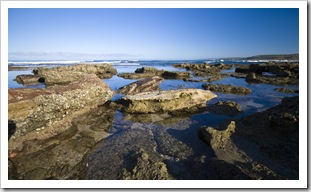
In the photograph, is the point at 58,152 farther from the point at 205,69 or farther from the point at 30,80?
the point at 205,69

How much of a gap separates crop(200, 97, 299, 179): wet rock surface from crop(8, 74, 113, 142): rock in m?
4.92

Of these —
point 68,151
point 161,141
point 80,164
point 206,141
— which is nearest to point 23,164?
point 68,151

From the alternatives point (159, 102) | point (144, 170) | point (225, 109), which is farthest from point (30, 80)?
point (144, 170)

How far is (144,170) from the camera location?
3760mm

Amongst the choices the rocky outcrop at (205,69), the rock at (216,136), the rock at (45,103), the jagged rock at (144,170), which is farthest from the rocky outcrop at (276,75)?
the jagged rock at (144,170)

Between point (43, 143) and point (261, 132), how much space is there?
21.1 feet

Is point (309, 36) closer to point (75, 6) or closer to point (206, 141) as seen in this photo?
point (206, 141)

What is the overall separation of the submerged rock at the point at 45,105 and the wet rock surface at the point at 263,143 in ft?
16.0

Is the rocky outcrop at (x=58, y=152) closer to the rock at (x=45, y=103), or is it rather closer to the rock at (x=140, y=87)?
the rock at (x=45, y=103)

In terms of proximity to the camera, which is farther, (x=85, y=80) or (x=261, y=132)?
(x=85, y=80)

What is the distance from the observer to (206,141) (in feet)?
16.5

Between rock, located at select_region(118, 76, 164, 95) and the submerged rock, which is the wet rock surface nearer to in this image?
the submerged rock

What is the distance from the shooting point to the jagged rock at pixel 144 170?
3615mm

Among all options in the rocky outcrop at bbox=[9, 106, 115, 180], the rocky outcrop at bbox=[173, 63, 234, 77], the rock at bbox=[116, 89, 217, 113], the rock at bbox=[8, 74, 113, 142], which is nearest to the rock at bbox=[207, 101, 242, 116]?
the rock at bbox=[116, 89, 217, 113]
